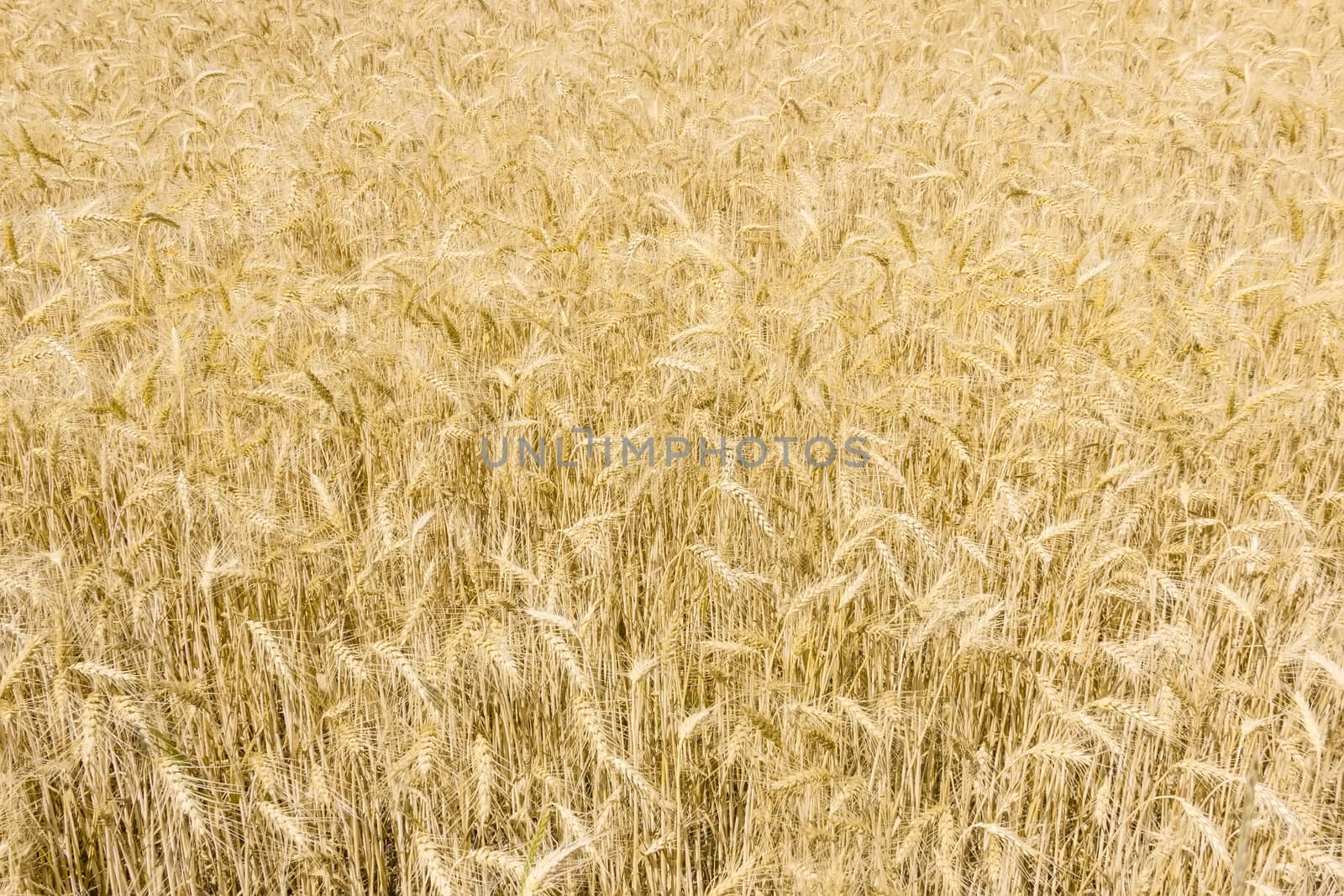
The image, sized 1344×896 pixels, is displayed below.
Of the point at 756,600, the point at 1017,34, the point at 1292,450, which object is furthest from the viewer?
the point at 1017,34

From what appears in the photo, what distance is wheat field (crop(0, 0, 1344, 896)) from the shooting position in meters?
1.54

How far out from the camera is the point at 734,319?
7.99ft

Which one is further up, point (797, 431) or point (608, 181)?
point (608, 181)

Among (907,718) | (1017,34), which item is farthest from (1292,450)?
(1017,34)

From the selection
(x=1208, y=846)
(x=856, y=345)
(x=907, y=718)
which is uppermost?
(x=856, y=345)

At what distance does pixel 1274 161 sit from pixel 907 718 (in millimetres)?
3370

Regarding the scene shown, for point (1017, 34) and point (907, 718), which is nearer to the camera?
point (907, 718)

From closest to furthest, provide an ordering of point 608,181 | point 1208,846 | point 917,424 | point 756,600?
1. point 1208,846
2. point 756,600
3. point 917,424
4. point 608,181

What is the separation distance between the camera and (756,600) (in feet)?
6.41

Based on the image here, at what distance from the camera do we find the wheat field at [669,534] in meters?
1.54

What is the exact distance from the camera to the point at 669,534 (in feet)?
7.34

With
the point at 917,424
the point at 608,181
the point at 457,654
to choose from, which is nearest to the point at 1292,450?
the point at 917,424

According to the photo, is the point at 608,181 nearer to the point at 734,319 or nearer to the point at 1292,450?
the point at 734,319

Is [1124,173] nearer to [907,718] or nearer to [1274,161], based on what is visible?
[1274,161]
